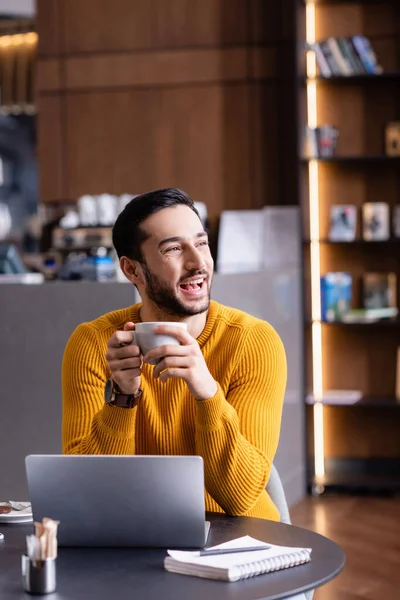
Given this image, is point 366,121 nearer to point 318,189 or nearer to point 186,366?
point 318,189

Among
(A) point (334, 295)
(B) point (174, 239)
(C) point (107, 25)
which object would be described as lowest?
(A) point (334, 295)

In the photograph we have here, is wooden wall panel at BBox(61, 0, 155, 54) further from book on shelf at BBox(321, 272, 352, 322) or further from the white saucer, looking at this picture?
the white saucer

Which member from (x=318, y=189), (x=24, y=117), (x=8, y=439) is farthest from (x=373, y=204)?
(x=24, y=117)

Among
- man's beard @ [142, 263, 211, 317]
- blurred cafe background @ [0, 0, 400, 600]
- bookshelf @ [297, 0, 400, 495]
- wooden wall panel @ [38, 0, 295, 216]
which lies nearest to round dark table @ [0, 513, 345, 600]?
man's beard @ [142, 263, 211, 317]

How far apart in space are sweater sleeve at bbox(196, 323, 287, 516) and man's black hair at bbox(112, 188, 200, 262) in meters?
0.30

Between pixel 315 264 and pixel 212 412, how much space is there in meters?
3.93

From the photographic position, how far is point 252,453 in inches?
77.0

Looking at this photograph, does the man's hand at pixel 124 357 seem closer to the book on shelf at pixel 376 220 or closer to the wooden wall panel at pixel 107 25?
the book on shelf at pixel 376 220

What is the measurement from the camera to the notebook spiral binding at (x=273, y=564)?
1442 mm

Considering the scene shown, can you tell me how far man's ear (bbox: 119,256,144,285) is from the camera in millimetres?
2135

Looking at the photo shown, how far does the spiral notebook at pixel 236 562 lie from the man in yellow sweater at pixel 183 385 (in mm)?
373

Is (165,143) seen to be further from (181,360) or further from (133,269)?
(181,360)

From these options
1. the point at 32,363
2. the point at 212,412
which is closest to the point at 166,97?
the point at 32,363

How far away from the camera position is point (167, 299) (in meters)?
2.05
